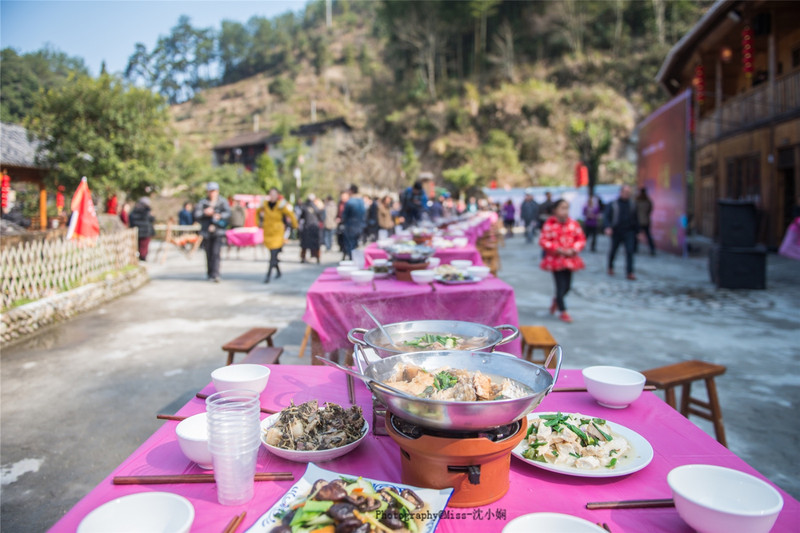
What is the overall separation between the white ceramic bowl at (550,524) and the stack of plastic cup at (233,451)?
0.65 metres

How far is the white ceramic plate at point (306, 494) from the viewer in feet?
3.76

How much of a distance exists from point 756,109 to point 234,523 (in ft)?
61.4

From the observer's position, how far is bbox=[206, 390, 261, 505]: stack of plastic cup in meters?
1.27

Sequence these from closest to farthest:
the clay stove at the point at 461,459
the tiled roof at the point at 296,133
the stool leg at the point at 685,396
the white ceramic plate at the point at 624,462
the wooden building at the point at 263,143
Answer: the clay stove at the point at 461,459, the white ceramic plate at the point at 624,462, the stool leg at the point at 685,396, the tiled roof at the point at 296,133, the wooden building at the point at 263,143

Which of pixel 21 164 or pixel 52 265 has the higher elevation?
pixel 21 164

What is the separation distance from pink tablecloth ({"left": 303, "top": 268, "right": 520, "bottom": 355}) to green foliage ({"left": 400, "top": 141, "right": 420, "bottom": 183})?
33429 millimetres

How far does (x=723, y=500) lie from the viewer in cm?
123

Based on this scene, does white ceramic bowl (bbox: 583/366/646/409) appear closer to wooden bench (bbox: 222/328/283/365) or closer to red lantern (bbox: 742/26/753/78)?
wooden bench (bbox: 222/328/283/365)

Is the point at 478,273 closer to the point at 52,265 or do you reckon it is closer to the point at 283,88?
the point at 52,265

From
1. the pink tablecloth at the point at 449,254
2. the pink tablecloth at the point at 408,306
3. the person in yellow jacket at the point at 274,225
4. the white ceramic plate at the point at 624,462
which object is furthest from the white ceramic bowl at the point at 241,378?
the person in yellow jacket at the point at 274,225

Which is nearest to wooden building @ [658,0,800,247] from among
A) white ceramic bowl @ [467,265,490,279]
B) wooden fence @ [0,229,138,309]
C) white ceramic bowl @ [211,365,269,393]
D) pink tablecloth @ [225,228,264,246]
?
white ceramic bowl @ [467,265,490,279]

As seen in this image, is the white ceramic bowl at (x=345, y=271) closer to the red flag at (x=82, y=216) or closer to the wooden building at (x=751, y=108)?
the red flag at (x=82, y=216)

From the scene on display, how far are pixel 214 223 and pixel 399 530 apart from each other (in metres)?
10.3

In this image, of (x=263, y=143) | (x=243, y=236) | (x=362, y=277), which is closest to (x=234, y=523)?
(x=362, y=277)
